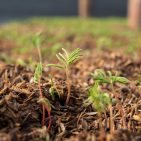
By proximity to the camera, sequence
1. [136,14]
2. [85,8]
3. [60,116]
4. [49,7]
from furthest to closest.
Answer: [49,7]
[85,8]
[136,14]
[60,116]

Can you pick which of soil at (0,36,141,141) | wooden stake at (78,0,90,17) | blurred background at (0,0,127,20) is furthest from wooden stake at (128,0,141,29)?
soil at (0,36,141,141)

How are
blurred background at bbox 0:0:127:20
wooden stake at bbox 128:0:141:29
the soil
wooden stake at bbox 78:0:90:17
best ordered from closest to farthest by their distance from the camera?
1. the soil
2. wooden stake at bbox 128:0:141:29
3. wooden stake at bbox 78:0:90:17
4. blurred background at bbox 0:0:127:20

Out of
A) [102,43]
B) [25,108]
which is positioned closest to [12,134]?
[25,108]

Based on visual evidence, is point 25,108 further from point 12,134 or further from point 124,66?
point 124,66

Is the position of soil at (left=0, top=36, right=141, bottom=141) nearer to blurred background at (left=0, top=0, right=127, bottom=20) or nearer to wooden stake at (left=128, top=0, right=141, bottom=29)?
wooden stake at (left=128, top=0, right=141, bottom=29)

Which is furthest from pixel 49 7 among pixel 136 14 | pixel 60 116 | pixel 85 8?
pixel 60 116

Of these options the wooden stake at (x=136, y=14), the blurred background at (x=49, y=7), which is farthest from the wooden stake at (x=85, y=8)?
the wooden stake at (x=136, y=14)

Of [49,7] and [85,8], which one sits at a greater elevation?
[49,7]

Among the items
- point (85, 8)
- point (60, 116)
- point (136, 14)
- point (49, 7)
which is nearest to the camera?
point (60, 116)

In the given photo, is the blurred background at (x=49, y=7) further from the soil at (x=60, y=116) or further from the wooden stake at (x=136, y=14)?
the soil at (x=60, y=116)

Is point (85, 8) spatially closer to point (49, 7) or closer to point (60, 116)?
point (49, 7)

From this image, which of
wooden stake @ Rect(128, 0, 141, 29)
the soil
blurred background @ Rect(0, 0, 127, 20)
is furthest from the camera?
blurred background @ Rect(0, 0, 127, 20)
